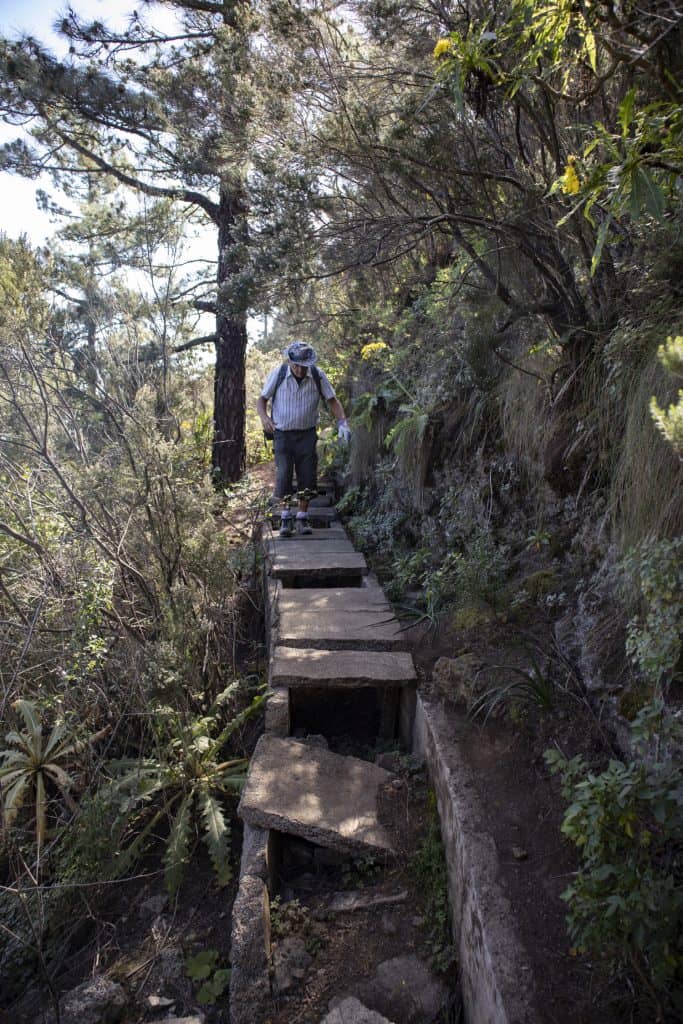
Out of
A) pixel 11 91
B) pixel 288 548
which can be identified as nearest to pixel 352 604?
pixel 288 548

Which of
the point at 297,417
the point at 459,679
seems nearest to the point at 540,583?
the point at 459,679

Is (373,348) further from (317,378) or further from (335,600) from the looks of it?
(335,600)

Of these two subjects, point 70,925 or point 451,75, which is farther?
point 70,925

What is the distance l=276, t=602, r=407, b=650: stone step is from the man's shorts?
7.55 ft

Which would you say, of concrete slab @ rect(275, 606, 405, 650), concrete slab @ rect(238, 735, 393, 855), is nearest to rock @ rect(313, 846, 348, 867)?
concrete slab @ rect(238, 735, 393, 855)

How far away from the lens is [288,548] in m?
6.66

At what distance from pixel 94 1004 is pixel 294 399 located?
524cm

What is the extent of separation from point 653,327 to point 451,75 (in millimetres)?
1616

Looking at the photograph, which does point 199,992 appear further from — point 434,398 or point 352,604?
point 434,398

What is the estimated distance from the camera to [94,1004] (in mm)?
2934

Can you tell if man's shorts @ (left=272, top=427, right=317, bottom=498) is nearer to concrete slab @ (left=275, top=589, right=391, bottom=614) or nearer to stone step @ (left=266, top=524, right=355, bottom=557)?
stone step @ (left=266, top=524, right=355, bottom=557)

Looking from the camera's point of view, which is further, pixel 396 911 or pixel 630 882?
pixel 396 911

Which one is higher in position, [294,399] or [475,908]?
[294,399]

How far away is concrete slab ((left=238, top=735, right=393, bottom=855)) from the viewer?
129 inches
